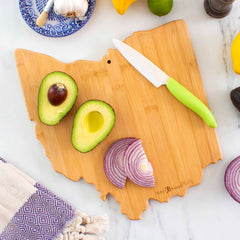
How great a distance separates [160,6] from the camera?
4.03 feet

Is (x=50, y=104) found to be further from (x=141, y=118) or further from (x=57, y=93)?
(x=141, y=118)

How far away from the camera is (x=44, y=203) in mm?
1316

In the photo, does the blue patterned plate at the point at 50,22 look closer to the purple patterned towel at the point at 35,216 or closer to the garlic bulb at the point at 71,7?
the garlic bulb at the point at 71,7

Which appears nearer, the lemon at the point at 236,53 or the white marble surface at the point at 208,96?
the lemon at the point at 236,53

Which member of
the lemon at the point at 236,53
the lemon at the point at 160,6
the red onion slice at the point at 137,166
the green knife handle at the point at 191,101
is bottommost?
the red onion slice at the point at 137,166

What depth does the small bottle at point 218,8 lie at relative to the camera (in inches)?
47.4

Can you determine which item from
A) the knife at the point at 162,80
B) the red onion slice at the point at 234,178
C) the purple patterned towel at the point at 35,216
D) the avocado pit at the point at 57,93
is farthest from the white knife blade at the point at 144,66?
the purple patterned towel at the point at 35,216

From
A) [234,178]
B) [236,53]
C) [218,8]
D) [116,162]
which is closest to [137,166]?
[116,162]

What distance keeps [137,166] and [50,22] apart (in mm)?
624

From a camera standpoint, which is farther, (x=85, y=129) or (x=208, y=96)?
(x=208, y=96)

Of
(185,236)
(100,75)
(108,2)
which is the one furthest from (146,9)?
(185,236)

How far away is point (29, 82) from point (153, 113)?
0.47 meters

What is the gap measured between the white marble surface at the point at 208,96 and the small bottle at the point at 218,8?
1.6 inches

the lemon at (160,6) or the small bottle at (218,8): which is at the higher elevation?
the lemon at (160,6)
